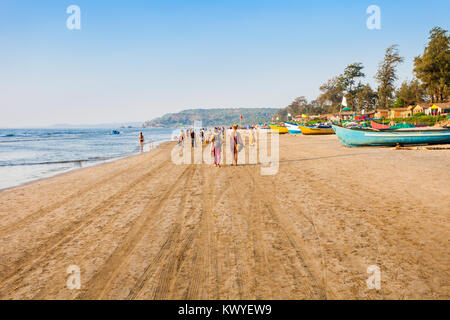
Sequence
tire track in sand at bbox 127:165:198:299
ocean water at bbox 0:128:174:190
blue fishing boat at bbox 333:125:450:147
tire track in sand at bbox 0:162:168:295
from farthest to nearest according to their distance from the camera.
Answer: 1. blue fishing boat at bbox 333:125:450:147
2. ocean water at bbox 0:128:174:190
3. tire track in sand at bbox 0:162:168:295
4. tire track in sand at bbox 127:165:198:299

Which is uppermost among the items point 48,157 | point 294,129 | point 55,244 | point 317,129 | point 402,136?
point 294,129

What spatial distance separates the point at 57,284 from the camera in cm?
329

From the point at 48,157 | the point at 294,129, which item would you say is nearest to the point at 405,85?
the point at 294,129

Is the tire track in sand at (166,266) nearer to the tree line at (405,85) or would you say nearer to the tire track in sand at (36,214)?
the tire track in sand at (36,214)

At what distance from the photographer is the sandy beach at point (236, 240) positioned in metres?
3.10

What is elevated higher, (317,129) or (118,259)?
(317,129)

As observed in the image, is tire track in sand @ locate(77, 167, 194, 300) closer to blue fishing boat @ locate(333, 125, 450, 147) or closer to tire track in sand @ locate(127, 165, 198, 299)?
tire track in sand @ locate(127, 165, 198, 299)

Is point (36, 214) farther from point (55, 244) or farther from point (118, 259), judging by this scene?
point (118, 259)

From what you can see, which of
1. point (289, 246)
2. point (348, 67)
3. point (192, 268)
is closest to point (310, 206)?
point (289, 246)

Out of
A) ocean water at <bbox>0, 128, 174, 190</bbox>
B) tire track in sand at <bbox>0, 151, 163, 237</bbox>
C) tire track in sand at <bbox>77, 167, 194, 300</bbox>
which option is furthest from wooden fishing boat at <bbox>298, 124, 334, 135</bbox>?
tire track in sand at <bbox>77, 167, 194, 300</bbox>

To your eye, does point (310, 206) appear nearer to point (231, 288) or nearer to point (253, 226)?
point (253, 226)

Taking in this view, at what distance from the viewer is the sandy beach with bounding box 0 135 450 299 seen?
3098 mm

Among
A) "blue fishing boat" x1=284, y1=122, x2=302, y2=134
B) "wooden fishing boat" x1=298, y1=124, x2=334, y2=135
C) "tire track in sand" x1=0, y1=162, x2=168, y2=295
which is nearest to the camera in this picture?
"tire track in sand" x1=0, y1=162, x2=168, y2=295

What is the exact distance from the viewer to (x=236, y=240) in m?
4.41
